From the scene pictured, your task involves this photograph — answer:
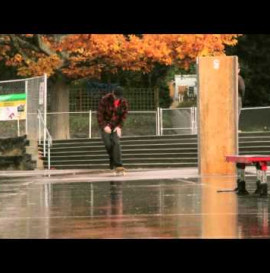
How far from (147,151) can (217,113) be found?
8.06 meters

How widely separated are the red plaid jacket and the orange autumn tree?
10569 mm

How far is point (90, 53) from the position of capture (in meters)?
29.6

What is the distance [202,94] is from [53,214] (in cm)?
867

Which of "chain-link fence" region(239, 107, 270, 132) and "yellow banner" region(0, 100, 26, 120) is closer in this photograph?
"yellow banner" region(0, 100, 26, 120)

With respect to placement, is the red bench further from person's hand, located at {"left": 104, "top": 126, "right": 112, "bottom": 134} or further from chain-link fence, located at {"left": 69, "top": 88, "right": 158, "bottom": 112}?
chain-link fence, located at {"left": 69, "top": 88, "right": 158, "bottom": 112}

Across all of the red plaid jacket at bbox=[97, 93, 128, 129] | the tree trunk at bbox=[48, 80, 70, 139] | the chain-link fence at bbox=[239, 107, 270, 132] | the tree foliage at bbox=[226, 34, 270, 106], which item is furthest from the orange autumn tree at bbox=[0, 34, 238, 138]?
the tree foliage at bbox=[226, 34, 270, 106]

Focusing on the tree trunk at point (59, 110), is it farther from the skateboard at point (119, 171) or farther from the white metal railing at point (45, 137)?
the skateboard at point (119, 171)

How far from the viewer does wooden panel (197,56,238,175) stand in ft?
59.8

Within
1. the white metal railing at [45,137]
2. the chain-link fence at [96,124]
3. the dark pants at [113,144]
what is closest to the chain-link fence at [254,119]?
the chain-link fence at [96,124]

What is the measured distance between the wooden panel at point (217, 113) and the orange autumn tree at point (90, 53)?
10143 mm

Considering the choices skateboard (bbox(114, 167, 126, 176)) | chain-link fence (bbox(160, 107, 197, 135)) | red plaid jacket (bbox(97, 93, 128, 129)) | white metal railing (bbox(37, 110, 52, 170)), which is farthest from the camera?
chain-link fence (bbox(160, 107, 197, 135))

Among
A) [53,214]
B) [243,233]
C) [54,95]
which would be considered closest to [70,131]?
[54,95]

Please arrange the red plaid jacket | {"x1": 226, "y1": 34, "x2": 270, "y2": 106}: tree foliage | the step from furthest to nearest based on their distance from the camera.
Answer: {"x1": 226, "y1": 34, "x2": 270, "y2": 106}: tree foliage → the step → the red plaid jacket
